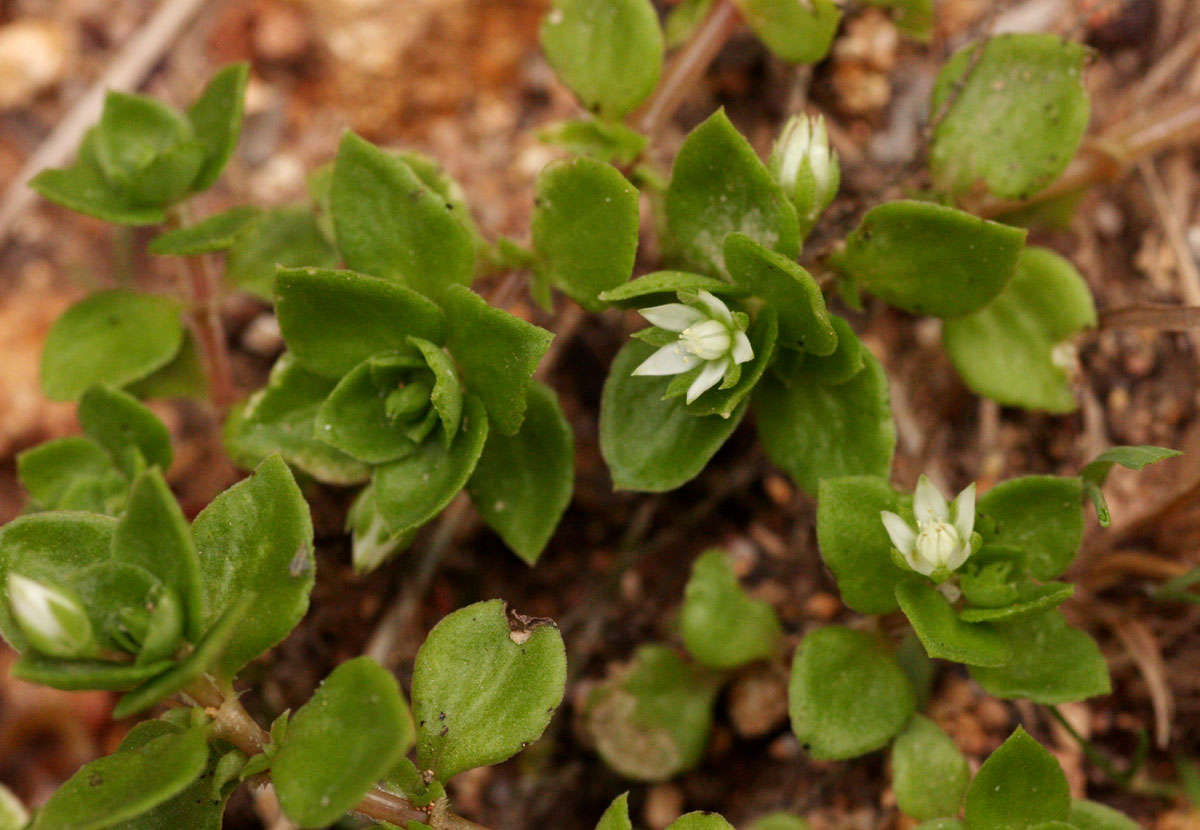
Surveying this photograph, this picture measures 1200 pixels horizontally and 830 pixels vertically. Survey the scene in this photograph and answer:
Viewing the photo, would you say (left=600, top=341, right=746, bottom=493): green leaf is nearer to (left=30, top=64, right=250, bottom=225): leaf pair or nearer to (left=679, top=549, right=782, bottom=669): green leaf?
(left=679, top=549, right=782, bottom=669): green leaf

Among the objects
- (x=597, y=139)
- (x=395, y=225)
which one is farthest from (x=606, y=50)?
(x=395, y=225)

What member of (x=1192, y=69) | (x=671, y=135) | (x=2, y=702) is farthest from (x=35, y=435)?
(x=1192, y=69)

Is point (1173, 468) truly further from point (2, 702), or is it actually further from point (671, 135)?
point (2, 702)

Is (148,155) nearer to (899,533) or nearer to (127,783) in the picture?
(127,783)

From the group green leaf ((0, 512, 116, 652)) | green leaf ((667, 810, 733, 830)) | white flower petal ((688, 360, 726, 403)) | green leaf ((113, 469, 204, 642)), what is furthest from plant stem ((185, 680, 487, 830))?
white flower petal ((688, 360, 726, 403))

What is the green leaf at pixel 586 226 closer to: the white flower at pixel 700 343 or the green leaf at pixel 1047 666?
the white flower at pixel 700 343

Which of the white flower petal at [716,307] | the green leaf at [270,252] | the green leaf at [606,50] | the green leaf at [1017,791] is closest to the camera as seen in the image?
the green leaf at [1017,791]

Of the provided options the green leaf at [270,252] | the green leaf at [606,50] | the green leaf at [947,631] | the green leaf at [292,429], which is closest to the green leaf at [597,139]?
the green leaf at [606,50]
